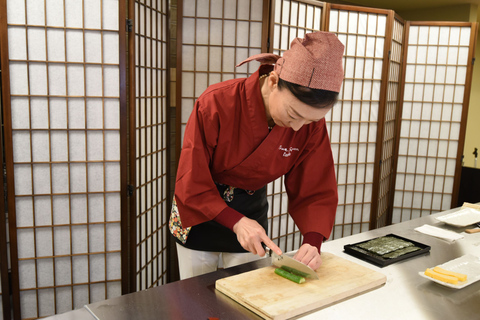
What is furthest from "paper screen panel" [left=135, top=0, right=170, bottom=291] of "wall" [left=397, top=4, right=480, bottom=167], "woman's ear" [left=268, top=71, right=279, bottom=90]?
"wall" [left=397, top=4, right=480, bottom=167]

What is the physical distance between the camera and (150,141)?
3.01 meters

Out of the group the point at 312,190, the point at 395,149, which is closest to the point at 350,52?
the point at 395,149

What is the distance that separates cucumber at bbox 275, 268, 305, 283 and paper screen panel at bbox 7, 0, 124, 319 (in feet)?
5.29

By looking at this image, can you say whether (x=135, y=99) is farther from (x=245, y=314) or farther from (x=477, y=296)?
(x=477, y=296)

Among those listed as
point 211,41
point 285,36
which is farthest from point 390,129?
point 211,41

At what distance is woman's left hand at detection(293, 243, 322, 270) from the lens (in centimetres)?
147

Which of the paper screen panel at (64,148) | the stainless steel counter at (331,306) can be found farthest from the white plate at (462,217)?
the paper screen panel at (64,148)

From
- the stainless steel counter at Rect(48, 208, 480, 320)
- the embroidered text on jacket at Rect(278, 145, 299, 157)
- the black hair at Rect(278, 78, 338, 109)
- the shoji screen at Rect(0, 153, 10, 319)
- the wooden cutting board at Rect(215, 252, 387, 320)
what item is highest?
the black hair at Rect(278, 78, 338, 109)

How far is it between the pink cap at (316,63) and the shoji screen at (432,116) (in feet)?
12.4

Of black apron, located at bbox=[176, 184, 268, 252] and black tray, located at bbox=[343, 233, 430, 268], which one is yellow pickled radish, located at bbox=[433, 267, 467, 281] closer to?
black tray, located at bbox=[343, 233, 430, 268]

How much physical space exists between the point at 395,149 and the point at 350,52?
4.91ft

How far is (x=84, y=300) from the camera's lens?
2.84 metres

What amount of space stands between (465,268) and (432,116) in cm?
371

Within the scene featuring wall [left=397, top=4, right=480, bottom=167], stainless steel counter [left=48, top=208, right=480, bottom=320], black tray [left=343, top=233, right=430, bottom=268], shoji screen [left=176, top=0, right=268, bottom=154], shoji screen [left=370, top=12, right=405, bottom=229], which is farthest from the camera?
wall [left=397, top=4, right=480, bottom=167]
